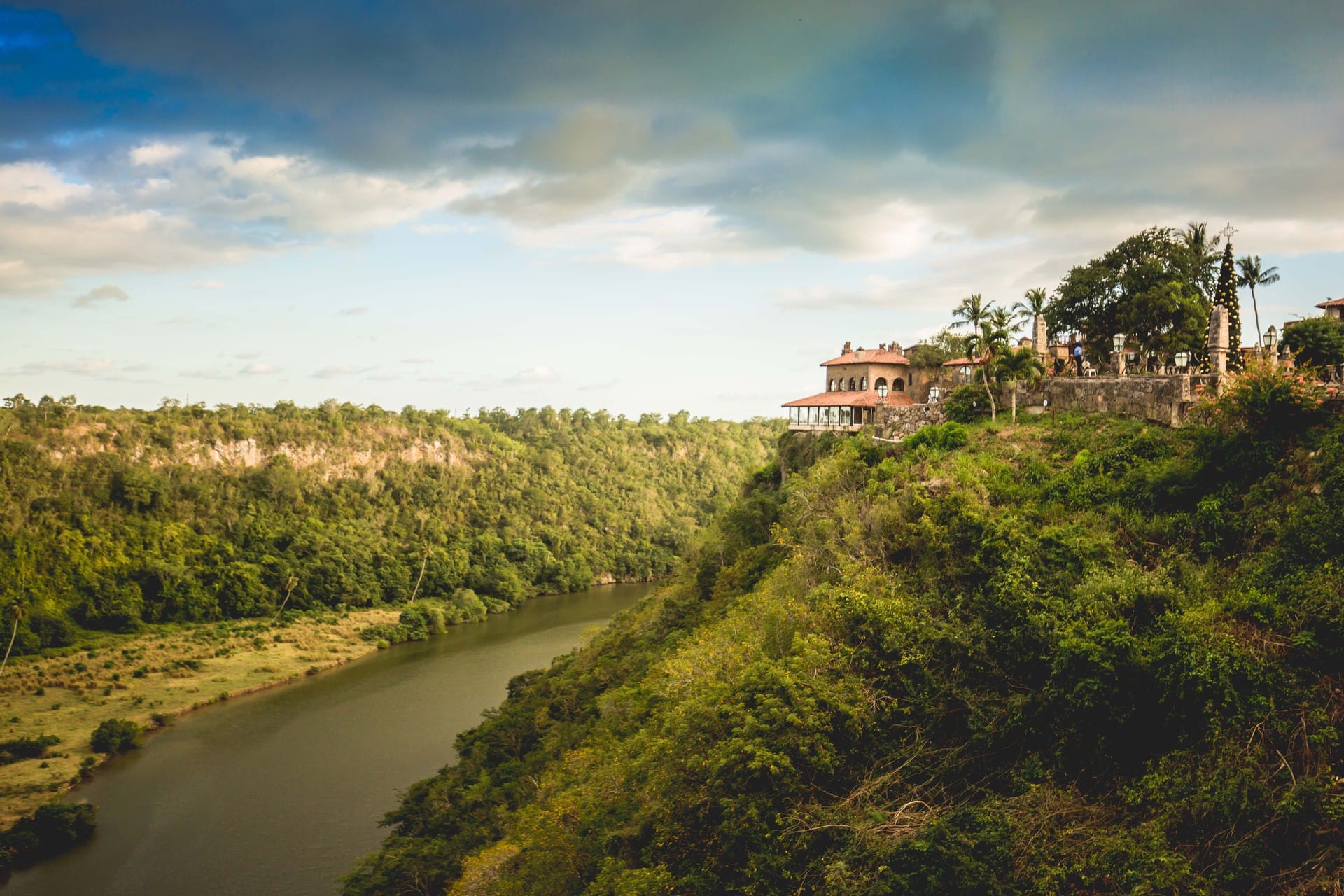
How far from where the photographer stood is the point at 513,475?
300 ft

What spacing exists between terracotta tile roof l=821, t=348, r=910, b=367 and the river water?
76.1 ft

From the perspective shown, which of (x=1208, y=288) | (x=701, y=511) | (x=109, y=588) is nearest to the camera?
(x=1208, y=288)

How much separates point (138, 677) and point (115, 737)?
9693 millimetres

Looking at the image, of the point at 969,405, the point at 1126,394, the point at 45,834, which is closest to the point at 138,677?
the point at 45,834

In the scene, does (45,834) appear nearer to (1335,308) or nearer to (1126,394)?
(1126,394)

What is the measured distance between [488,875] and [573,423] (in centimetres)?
9783

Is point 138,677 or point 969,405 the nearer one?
point 969,405

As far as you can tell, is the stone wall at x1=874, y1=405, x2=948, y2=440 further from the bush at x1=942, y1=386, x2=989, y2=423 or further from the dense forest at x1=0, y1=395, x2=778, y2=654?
the dense forest at x1=0, y1=395, x2=778, y2=654

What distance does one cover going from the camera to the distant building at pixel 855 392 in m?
33.5

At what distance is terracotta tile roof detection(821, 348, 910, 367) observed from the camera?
113 ft

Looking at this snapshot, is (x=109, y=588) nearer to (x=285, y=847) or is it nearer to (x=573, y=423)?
(x=285, y=847)

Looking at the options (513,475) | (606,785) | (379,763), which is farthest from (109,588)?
(606,785)

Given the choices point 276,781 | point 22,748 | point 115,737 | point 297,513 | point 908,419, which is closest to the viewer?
point 908,419

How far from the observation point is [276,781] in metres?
31.5
